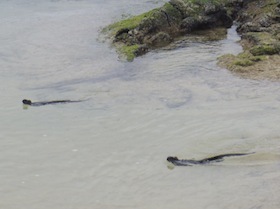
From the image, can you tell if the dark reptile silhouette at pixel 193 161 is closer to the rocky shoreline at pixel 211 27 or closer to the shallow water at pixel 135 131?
the shallow water at pixel 135 131

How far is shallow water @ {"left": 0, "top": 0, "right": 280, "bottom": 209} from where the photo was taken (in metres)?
7.45

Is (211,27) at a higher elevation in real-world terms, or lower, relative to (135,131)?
higher

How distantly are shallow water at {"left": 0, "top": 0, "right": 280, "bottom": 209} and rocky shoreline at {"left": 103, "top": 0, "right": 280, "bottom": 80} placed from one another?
0.73 metres

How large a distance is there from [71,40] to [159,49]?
14.1 feet

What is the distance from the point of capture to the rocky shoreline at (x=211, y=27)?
1452 cm

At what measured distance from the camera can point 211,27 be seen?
1888cm

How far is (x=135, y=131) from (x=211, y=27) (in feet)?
34.2

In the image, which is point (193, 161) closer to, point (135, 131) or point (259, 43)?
point (135, 131)

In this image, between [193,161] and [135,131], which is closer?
[193,161]

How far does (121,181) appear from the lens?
7.86 m

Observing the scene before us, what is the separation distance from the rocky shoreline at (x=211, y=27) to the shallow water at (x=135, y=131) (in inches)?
28.6

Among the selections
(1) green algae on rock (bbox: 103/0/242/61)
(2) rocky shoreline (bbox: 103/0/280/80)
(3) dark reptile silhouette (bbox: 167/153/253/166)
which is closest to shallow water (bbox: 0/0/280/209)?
(3) dark reptile silhouette (bbox: 167/153/253/166)

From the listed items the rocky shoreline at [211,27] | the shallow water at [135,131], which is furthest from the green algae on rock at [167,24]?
the shallow water at [135,131]

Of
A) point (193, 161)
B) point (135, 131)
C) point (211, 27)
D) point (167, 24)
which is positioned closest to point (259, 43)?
point (211, 27)
